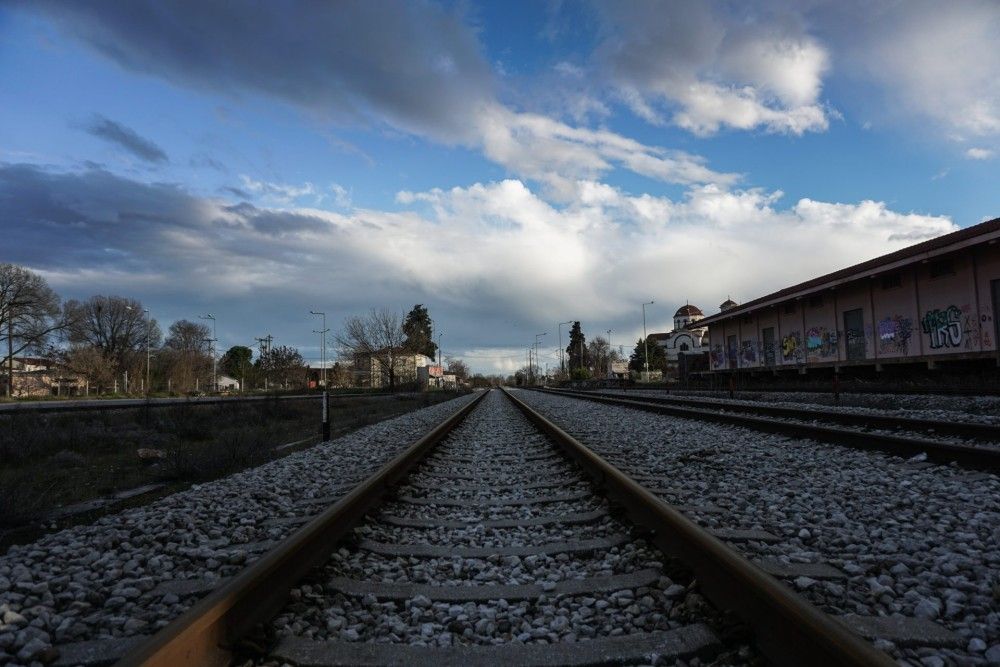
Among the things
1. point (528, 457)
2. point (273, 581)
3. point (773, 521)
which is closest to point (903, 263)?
point (528, 457)

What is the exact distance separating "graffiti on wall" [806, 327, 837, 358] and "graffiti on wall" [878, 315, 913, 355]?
3.51 metres

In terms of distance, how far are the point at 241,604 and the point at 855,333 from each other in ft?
102

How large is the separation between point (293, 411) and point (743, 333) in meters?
30.0

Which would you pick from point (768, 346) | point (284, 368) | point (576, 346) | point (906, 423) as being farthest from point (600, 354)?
point (906, 423)

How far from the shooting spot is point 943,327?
22.8 metres

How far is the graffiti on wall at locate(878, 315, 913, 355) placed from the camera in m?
24.8

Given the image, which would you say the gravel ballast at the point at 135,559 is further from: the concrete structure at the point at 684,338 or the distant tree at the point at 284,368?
the concrete structure at the point at 684,338

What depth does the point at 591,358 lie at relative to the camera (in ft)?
422

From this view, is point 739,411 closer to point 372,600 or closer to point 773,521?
point 773,521

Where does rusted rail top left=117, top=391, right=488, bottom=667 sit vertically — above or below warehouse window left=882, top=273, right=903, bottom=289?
below

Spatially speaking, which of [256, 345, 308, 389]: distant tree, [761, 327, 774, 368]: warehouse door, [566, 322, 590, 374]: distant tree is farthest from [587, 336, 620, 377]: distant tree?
[761, 327, 774, 368]: warehouse door

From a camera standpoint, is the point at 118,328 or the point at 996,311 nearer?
the point at 996,311

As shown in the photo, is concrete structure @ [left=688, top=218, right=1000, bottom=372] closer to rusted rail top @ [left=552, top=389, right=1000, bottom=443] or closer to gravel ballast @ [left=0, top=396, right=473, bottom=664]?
rusted rail top @ [left=552, top=389, right=1000, bottom=443]

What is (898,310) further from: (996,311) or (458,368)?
(458,368)
